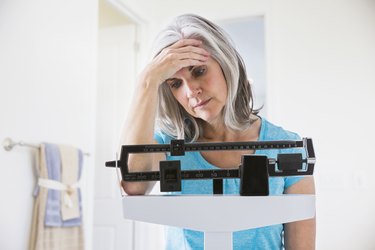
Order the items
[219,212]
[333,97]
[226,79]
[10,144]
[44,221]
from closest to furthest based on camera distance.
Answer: [219,212]
[226,79]
[10,144]
[44,221]
[333,97]

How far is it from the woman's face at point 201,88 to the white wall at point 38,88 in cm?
75

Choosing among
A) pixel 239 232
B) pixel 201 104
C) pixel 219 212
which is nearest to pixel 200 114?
pixel 201 104

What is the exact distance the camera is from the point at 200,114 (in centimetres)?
87

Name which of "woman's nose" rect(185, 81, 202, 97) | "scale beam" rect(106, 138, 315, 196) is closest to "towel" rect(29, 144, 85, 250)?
"woman's nose" rect(185, 81, 202, 97)

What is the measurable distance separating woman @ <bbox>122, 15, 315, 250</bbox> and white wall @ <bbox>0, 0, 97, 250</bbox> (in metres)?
0.68

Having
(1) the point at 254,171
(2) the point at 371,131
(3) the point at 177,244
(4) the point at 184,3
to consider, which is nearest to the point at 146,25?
(4) the point at 184,3

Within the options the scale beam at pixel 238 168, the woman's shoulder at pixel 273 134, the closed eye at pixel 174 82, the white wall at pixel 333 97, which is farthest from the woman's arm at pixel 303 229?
the white wall at pixel 333 97

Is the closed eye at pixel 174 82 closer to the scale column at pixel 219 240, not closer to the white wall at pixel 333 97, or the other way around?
the scale column at pixel 219 240

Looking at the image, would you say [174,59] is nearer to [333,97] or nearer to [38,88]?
[38,88]

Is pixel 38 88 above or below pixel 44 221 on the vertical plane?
above

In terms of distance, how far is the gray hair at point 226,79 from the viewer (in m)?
0.86

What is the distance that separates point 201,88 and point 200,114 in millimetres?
60

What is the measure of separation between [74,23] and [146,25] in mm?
824

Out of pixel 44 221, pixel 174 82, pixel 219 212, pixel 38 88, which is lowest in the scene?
pixel 44 221
